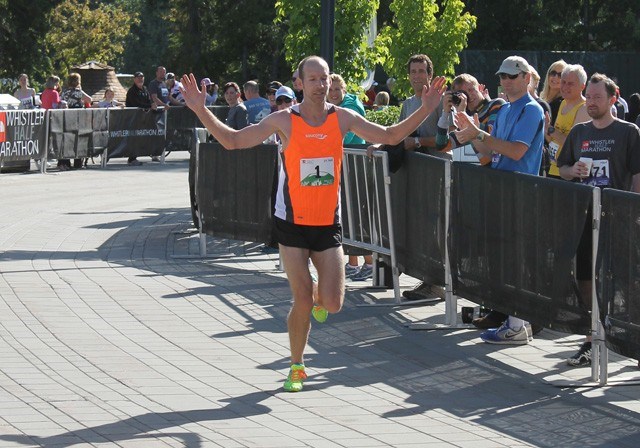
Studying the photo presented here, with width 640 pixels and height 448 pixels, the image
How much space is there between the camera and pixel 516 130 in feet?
31.5

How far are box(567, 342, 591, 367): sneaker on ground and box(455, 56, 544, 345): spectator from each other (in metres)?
0.77

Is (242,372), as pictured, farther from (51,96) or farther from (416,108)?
(51,96)

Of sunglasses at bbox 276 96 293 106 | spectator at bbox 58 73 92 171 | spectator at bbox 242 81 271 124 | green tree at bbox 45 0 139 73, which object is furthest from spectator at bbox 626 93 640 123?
green tree at bbox 45 0 139 73

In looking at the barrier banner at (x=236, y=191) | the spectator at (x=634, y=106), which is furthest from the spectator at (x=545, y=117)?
the spectator at (x=634, y=106)

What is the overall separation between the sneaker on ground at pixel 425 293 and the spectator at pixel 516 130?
1.99m

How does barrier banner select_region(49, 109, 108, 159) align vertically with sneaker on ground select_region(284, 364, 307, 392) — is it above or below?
above

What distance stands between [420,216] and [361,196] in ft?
4.60

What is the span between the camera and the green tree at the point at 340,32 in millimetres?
18797

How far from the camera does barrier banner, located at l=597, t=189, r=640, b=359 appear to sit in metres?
7.84

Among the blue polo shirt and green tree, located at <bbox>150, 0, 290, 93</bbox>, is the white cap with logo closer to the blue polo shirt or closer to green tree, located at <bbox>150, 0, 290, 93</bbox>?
the blue polo shirt

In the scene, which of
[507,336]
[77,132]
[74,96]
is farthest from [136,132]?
[507,336]

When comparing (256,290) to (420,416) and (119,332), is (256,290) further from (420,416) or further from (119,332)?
(420,416)

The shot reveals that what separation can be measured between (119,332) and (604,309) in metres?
3.81

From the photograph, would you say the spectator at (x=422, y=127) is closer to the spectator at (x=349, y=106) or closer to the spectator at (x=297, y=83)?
the spectator at (x=297, y=83)
